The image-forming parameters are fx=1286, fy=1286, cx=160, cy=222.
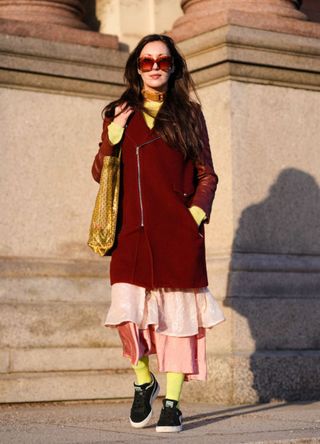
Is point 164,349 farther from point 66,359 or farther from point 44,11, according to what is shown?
point 44,11

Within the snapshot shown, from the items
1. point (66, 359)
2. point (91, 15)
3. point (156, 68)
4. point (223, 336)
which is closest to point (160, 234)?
point (156, 68)

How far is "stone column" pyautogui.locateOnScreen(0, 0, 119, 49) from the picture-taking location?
31.0ft

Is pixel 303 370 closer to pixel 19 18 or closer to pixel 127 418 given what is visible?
pixel 127 418

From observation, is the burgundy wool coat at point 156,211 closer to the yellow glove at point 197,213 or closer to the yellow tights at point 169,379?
the yellow glove at point 197,213

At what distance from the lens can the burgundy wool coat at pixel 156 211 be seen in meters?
6.86

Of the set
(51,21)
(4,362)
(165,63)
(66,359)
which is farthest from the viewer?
(51,21)

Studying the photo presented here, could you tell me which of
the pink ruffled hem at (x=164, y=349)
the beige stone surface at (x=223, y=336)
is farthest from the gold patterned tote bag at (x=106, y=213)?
the beige stone surface at (x=223, y=336)

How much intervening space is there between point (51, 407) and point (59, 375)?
0.88 ft

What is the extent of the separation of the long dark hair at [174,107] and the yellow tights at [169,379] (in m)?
1.16

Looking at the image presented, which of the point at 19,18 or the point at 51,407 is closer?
the point at 51,407

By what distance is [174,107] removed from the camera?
708 centimetres

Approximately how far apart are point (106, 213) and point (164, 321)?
66cm

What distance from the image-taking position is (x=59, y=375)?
862 cm

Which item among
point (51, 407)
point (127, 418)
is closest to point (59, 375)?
point (51, 407)
